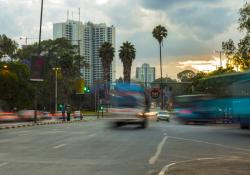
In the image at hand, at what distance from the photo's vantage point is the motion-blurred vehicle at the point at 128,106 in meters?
43.2

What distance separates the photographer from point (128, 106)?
144 ft

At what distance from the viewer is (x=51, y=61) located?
131 metres

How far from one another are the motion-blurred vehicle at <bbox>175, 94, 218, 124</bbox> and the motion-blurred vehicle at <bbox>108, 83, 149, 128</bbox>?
6332mm

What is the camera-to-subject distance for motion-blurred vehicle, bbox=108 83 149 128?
43188mm

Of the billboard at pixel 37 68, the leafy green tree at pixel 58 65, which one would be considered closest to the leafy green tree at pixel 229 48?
the billboard at pixel 37 68

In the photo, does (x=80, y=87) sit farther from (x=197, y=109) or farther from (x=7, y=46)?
(x=197, y=109)

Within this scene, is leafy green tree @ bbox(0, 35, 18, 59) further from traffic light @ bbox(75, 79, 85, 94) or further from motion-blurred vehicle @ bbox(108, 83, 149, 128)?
motion-blurred vehicle @ bbox(108, 83, 149, 128)

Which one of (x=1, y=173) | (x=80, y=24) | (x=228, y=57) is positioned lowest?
(x=1, y=173)

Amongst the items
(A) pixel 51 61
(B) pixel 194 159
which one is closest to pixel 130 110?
(B) pixel 194 159

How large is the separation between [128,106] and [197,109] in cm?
1729

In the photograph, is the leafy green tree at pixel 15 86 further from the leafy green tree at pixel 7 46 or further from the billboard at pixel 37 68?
the billboard at pixel 37 68

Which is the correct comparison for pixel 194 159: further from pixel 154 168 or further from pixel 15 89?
pixel 15 89

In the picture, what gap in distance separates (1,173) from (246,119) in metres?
24.6

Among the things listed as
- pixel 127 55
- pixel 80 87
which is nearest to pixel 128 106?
pixel 80 87
